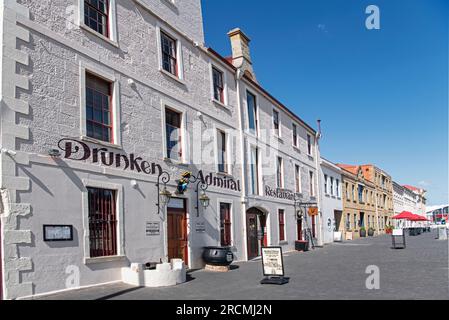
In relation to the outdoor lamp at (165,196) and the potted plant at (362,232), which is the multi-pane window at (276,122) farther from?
the potted plant at (362,232)

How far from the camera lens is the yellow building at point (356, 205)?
1463 inches

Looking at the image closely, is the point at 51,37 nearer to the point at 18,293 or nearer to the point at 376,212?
the point at 18,293

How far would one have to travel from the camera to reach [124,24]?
1204 cm

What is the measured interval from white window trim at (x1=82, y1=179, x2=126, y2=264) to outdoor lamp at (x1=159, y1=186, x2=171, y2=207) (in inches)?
65.6

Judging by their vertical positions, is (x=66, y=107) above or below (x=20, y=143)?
above

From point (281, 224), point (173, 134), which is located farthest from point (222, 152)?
point (281, 224)

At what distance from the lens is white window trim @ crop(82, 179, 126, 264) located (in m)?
9.73

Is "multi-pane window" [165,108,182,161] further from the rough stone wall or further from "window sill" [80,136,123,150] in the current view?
the rough stone wall

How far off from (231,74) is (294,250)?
10817mm

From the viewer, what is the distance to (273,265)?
35.4ft

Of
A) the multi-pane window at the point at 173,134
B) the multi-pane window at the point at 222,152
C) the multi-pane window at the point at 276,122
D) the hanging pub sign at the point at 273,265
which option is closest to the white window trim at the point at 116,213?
the multi-pane window at the point at 173,134

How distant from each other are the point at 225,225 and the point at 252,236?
2.97 metres

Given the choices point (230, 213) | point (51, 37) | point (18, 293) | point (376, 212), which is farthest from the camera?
point (376, 212)

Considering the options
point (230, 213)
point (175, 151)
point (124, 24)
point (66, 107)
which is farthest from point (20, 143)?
point (230, 213)
